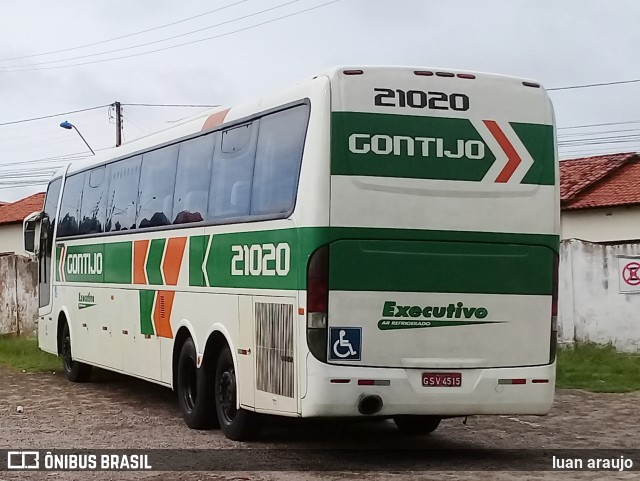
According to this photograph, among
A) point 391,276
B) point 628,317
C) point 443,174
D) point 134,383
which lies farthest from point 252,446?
point 628,317

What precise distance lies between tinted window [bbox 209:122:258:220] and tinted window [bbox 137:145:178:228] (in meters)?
1.49

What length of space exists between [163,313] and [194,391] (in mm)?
1327

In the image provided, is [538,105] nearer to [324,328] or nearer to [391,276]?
[391,276]

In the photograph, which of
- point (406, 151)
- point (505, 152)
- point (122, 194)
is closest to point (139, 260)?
point (122, 194)

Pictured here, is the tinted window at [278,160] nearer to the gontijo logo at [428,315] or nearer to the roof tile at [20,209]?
the gontijo logo at [428,315]

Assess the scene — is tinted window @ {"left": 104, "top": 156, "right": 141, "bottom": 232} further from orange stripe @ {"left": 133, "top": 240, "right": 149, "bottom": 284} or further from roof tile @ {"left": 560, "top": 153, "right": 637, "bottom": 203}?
roof tile @ {"left": 560, "top": 153, "right": 637, "bottom": 203}

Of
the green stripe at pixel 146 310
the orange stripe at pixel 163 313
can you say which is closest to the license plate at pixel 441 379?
the orange stripe at pixel 163 313

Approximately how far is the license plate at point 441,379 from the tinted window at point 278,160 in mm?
1931

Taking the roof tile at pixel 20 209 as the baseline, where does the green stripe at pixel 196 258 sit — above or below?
below

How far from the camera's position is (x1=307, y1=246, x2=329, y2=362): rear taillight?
32.9 ft

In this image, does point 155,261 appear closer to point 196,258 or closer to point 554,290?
point 196,258

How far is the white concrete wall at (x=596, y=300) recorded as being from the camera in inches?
826

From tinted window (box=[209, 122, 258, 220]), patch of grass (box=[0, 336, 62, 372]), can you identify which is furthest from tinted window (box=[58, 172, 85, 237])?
tinted window (box=[209, 122, 258, 220])

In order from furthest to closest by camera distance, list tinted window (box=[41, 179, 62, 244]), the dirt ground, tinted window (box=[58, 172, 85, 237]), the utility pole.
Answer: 1. the utility pole
2. tinted window (box=[41, 179, 62, 244])
3. tinted window (box=[58, 172, 85, 237])
4. the dirt ground
